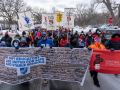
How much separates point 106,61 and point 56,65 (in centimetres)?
163

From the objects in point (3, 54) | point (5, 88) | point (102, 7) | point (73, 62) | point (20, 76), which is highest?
point (102, 7)

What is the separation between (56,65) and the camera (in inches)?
141

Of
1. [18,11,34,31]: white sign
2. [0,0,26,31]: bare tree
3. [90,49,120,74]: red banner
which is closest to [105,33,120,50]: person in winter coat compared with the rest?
[90,49,120,74]: red banner

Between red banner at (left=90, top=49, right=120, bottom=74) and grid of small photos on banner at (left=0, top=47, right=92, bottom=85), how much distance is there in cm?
27

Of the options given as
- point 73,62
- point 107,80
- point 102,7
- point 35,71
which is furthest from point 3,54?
point 102,7

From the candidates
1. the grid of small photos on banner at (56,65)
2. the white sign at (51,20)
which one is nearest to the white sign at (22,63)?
the grid of small photos on banner at (56,65)

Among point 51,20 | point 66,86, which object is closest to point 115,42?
point 66,86

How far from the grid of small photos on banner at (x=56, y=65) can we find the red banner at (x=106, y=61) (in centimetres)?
27

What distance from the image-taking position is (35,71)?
3580mm

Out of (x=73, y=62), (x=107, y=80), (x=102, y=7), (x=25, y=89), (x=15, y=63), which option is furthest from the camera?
(x=102, y=7)

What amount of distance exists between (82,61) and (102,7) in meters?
23.4

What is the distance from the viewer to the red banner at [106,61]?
3607mm

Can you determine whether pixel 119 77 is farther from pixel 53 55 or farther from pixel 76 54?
pixel 53 55

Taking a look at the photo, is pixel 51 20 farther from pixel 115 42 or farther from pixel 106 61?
pixel 106 61
